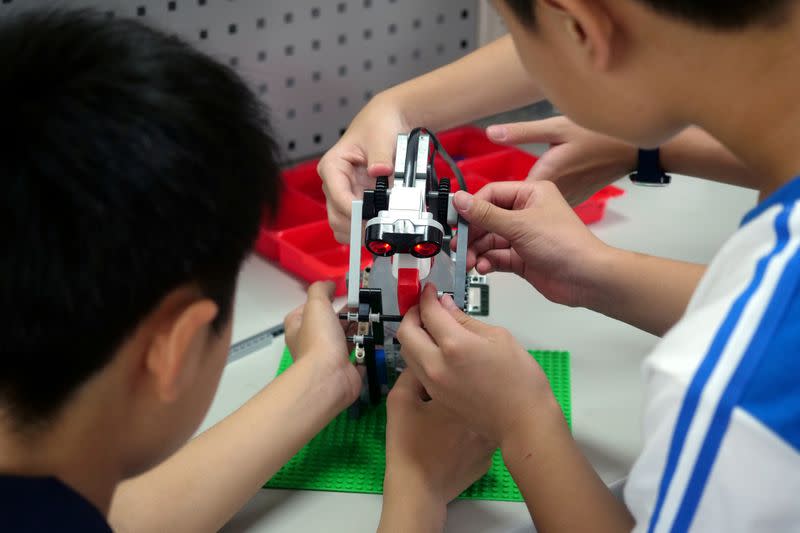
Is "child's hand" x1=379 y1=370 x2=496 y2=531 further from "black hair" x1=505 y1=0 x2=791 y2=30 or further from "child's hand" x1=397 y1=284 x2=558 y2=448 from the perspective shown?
"black hair" x1=505 y1=0 x2=791 y2=30

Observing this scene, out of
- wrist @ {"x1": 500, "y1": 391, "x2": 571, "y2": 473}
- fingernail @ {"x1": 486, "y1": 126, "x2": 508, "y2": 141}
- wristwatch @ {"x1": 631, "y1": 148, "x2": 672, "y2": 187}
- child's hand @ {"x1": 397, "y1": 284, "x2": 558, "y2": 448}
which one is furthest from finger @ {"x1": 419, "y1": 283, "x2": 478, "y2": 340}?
wristwatch @ {"x1": 631, "y1": 148, "x2": 672, "y2": 187}

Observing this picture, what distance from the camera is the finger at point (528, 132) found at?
3.64ft

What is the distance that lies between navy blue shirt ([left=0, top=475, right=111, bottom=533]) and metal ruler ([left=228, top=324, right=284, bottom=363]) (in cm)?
50

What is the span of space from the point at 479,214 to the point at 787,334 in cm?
44

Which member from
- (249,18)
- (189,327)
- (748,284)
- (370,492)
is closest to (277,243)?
(249,18)

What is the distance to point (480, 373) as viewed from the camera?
31.9 inches

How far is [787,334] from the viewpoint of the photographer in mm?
518

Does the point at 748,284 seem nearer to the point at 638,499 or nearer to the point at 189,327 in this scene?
the point at 638,499

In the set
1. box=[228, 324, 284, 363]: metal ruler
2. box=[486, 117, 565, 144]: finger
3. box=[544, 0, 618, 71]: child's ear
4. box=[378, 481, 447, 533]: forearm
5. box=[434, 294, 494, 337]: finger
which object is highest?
box=[544, 0, 618, 71]: child's ear

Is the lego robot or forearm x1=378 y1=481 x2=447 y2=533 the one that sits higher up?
the lego robot

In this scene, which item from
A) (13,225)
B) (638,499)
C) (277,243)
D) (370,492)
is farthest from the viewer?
(277,243)

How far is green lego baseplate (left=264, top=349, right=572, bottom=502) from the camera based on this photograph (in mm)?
877

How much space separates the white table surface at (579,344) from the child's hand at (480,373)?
108 mm

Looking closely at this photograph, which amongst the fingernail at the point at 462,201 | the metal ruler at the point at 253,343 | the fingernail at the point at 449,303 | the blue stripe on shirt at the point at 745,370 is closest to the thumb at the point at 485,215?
the fingernail at the point at 462,201
